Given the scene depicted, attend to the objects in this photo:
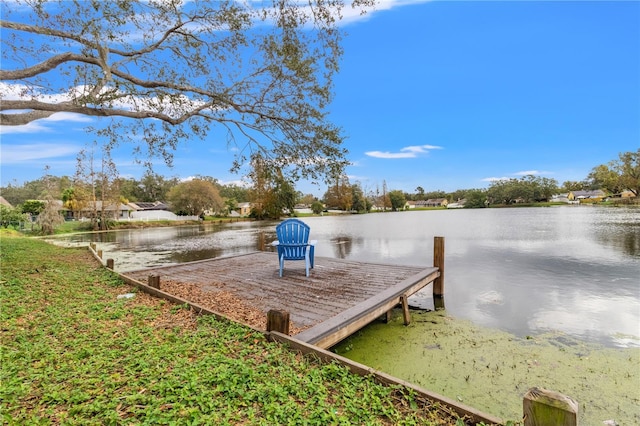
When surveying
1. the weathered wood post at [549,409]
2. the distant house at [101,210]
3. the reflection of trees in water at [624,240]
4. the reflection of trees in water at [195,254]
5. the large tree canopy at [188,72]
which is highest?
the large tree canopy at [188,72]

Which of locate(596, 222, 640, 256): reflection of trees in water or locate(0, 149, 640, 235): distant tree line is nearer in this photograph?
locate(596, 222, 640, 256): reflection of trees in water

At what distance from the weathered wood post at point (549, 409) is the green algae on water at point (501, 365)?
1.50 m

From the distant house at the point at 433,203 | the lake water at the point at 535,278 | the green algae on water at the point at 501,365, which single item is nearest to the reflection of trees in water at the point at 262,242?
the lake water at the point at 535,278

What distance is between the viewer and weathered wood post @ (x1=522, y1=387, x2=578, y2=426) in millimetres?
1188

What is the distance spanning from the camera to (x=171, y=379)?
200cm

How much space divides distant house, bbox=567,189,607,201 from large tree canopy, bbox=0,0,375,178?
256ft

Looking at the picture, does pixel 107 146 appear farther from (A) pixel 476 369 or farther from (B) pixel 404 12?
(A) pixel 476 369

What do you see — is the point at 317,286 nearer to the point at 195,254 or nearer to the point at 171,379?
the point at 171,379

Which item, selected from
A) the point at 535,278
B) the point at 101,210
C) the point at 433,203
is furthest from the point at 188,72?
the point at 433,203

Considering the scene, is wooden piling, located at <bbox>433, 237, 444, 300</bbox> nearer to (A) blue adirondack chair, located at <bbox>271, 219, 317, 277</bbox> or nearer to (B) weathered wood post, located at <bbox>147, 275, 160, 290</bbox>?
(A) blue adirondack chair, located at <bbox>271, 219, 317, 277</bbox>

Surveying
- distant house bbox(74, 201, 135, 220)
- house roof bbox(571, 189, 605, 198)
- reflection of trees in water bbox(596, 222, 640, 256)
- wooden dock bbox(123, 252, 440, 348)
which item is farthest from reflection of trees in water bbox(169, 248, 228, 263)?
house roof bbox(571, 189, 605, 198)

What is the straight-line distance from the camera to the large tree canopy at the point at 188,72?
200 inches

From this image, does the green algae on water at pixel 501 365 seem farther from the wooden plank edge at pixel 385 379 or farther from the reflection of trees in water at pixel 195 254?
the reflection of trees in water at pixel 195 254

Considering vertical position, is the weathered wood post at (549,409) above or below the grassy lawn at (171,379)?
above
